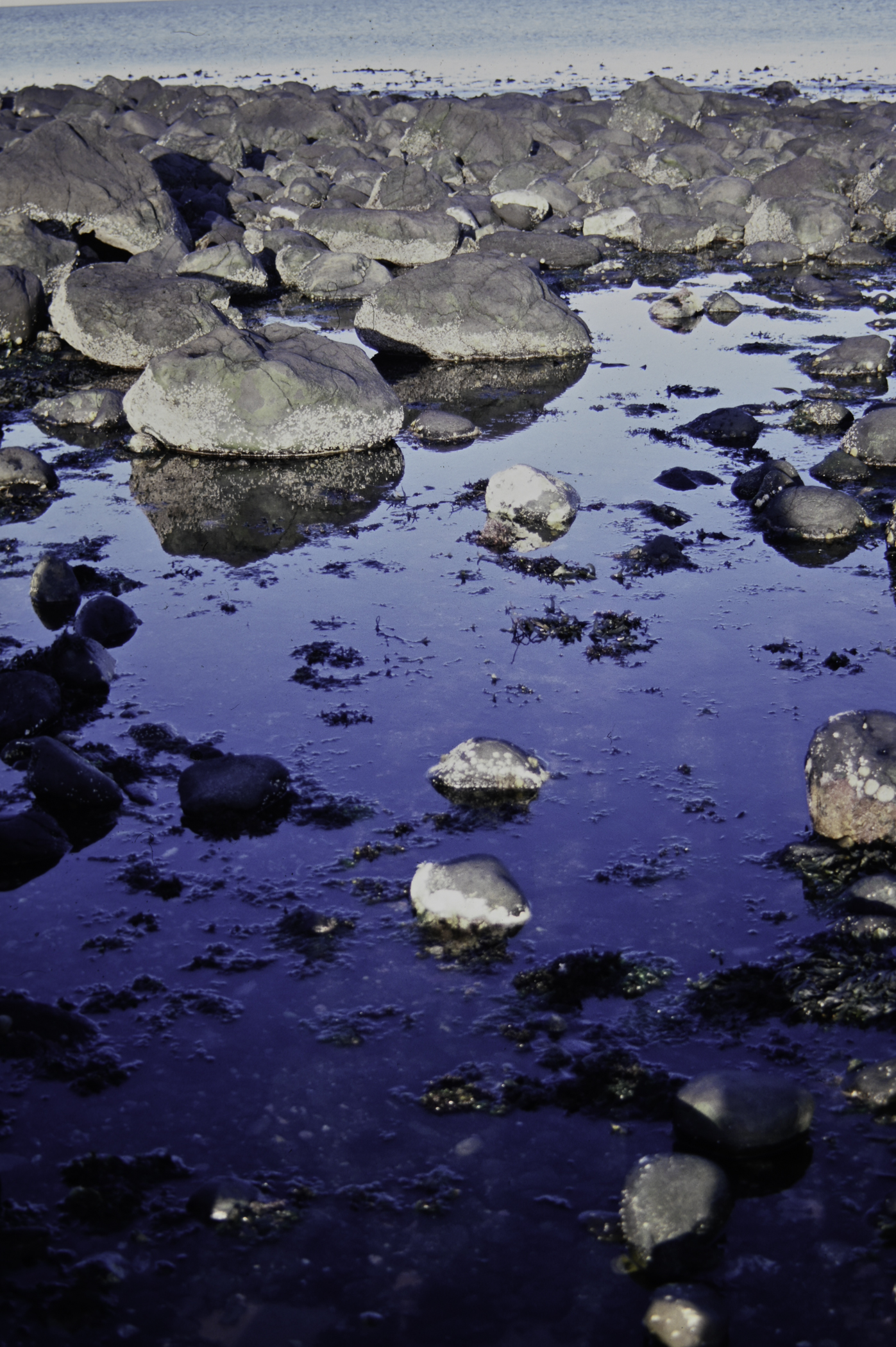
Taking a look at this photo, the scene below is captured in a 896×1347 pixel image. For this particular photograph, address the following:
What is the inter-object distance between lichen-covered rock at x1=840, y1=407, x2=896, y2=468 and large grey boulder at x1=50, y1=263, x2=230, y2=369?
28.5ft

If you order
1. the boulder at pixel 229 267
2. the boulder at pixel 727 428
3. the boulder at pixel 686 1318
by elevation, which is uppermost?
the boulder at pixel 229 267

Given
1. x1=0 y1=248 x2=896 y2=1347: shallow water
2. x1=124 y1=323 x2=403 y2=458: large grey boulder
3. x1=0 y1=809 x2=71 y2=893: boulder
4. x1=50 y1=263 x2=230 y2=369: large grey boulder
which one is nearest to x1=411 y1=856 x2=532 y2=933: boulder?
x1=0 y1=248 x2=896 y2=1347: shallow water

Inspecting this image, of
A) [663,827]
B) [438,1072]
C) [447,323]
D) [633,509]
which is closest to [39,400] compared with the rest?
[447,323]

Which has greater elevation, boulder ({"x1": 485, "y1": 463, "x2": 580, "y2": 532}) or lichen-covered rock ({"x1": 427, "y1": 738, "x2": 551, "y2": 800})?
boulder ({"x1": 485, "y1": 463, "x2": 580, "y2": 532})

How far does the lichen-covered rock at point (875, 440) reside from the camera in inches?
580

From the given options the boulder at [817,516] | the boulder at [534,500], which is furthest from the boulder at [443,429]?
the boulder at [817,516]

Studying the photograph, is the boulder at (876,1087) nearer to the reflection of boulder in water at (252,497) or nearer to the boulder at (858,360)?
the reflection of boulder in water at (252,497)

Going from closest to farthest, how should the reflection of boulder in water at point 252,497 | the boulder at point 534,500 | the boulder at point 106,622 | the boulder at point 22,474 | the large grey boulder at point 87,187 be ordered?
the boulder at point 106,622
the reflection of boulder in water at point 252,497
the boulder at point 534,500
the boulder at point 22,474
the large grey boulder at point 87,187

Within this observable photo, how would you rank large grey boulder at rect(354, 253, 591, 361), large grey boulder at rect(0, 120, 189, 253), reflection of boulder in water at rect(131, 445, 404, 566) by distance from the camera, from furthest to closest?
1. large grey boulder at rect(0, 120, 189, 253)
2. large grey boulder at rect(354, 253, 591, 361)
3. reflection of boulder in water at rect(131, 445, 404, 566)

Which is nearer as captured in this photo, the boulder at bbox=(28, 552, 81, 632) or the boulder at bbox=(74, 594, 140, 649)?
the boulder at bbox=(74, 594, 140, 649)

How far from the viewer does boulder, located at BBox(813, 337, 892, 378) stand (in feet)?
60.0

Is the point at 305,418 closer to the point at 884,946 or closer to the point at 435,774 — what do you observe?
the point at 435,774

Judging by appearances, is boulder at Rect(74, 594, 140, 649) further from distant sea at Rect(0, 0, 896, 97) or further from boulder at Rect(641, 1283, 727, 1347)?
distant sea at Rect(0, 0, 896, 97)

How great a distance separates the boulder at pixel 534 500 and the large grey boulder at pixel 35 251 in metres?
10.7
